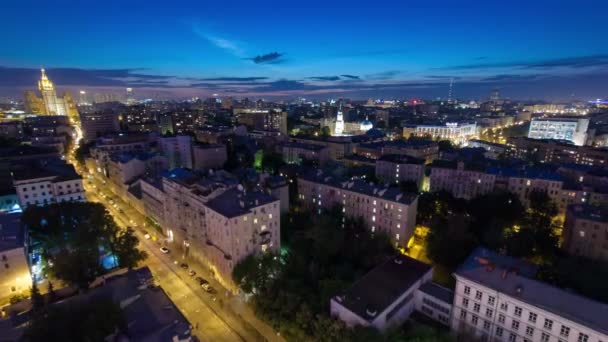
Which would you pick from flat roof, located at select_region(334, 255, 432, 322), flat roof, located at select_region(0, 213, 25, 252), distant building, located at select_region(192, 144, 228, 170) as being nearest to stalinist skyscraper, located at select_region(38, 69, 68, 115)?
distant building, located at select_region(192, 144, 228, 170)

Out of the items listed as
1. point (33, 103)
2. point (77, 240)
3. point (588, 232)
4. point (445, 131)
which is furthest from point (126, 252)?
point (33, 103)

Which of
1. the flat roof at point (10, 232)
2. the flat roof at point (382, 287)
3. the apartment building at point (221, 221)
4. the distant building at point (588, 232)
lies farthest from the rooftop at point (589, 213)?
the flat roof at point (10, 232)

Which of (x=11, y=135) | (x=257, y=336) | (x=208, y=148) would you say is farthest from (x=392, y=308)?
(x=11, y=135)

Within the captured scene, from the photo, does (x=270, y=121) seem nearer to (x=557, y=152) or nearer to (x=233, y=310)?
(x=557, y=152)

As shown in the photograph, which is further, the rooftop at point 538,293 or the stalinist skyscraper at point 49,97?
the stalinist skyscraper at point 49,97

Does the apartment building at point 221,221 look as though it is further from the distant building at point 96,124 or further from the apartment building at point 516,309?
the distant building at point 96,124
